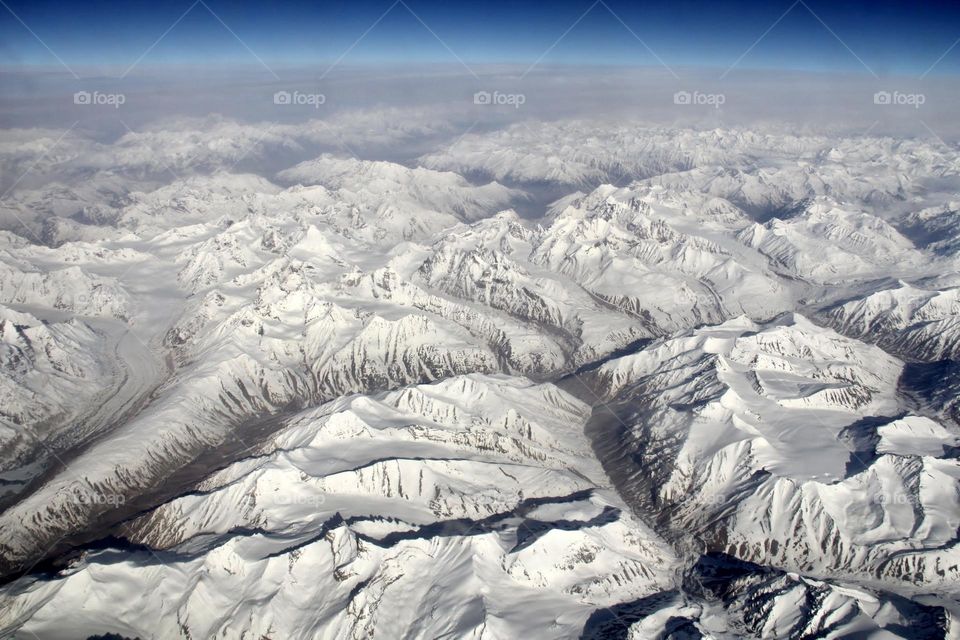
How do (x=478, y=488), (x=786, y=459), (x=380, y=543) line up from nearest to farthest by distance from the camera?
(x=380, y=543)
(x=478, y=488)
(x=786, y=459)

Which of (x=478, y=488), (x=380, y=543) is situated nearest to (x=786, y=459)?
(x=478, y=488)

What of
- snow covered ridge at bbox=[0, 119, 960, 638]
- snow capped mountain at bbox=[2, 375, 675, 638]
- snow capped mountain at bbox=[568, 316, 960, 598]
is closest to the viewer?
snow capped mountain at bbox=[2, 375, 675, 638]

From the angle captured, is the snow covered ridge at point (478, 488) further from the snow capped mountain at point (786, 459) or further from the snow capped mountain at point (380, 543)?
the snow capped mountain at point (786, 459)

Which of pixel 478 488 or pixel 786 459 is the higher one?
pixel 786 459

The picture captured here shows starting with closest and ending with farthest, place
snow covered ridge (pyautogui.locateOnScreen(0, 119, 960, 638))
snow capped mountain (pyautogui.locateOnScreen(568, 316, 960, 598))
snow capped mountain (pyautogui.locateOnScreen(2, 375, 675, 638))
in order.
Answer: snow capped mountain (pyautogui.locateOnScreen(2, 375, 675, 638))
snow covered ridge (pyautogui.locateOnScreen(0, 119, 960, 638))
snow capped mountain (pyautogui.locateOnScreen(568, 316, 960, 598))

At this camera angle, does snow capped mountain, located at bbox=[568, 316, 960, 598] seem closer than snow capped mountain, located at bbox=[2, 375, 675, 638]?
No

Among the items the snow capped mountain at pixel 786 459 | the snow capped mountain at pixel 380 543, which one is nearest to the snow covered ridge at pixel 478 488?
the snow capped mountain at pixel 380 543

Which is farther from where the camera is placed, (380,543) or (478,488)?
(478,488)

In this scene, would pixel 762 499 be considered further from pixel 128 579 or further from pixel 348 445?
pixel 128 579

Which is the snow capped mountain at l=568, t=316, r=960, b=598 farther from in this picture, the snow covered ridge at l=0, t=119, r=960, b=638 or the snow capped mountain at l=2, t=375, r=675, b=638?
the snow capped mountain at l=2, t=375, r=675, b=638

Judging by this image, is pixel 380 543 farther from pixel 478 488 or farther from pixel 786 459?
pixel 786 459

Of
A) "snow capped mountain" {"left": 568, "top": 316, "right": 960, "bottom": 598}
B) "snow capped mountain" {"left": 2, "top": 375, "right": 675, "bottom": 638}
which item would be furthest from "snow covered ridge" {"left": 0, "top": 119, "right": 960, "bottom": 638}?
"snow capped mountain" {"left": 568, "top": 316, "right": 960, "bottom": 598}

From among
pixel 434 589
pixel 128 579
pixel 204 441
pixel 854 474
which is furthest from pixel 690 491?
pixel 204 441
